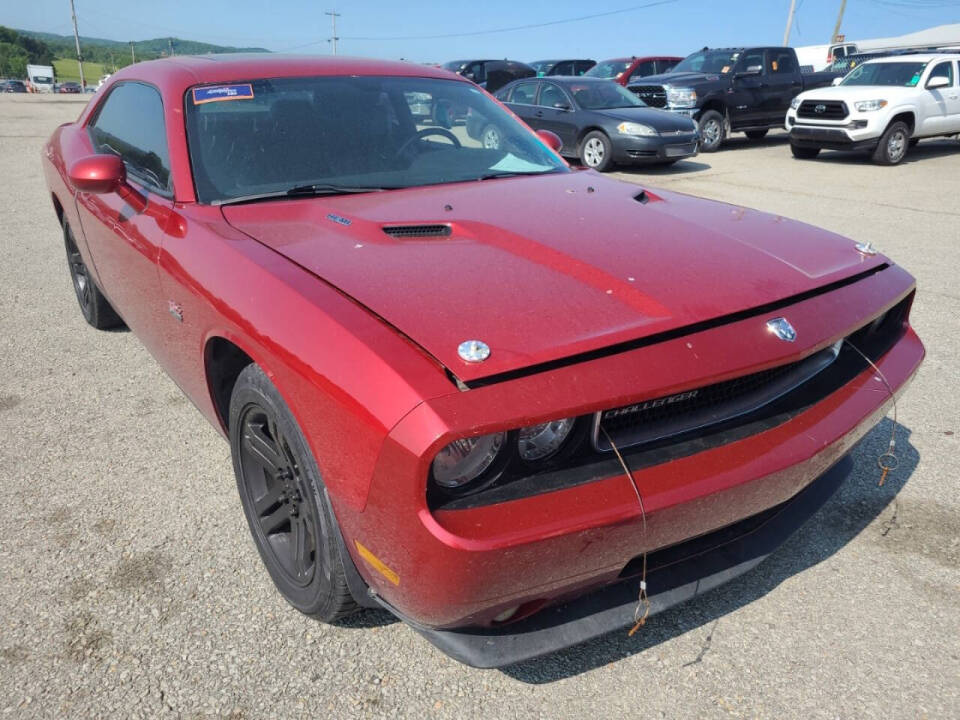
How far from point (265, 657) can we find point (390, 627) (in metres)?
0.35

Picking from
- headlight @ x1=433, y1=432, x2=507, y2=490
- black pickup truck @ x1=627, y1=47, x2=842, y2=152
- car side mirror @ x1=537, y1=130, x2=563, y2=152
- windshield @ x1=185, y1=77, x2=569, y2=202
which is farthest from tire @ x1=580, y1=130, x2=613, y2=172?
headlight @ x1=433, y1=432, x2=507, y2=490

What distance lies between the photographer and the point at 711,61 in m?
14.0

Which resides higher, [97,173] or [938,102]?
[97,173]

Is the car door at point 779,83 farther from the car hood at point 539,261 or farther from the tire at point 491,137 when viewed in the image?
the car hood at point 539,261

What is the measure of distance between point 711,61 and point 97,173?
1358 cm

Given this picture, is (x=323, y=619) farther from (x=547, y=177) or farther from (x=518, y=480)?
(x=547, y=177)

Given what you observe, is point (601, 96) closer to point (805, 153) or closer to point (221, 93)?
point (805, 153)

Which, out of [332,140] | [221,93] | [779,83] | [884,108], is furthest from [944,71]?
[221,93]

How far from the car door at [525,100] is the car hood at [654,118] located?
1.24 m

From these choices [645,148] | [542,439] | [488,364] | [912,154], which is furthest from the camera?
[912,154]

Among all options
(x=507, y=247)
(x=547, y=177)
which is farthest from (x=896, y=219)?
(x=507, y=247)

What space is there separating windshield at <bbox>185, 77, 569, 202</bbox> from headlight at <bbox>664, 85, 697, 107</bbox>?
1061 cm

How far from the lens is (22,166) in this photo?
11.5m

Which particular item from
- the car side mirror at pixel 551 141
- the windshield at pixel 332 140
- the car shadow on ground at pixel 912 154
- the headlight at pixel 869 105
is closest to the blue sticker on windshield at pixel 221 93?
the windshield at pixel 332 140
